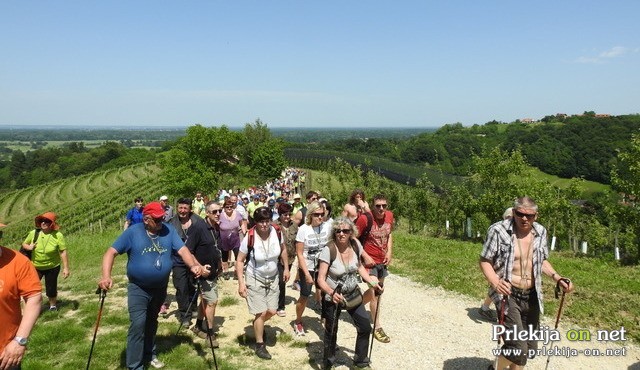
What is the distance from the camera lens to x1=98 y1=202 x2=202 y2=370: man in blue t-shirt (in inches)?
184

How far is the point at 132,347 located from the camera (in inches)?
191


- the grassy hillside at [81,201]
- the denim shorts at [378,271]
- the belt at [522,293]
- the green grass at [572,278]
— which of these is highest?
the belt at [522,293]

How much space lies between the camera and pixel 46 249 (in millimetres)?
7109

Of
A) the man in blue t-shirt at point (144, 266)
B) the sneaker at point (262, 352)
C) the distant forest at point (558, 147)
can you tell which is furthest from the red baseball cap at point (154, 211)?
the distant forest at point (558, 147)

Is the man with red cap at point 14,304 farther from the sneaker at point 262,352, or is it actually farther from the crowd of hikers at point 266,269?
the sneaker at point 262,352

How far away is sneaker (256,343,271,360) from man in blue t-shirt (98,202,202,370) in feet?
5.10

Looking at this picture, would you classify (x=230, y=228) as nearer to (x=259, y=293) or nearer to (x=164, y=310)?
(x=164, y=310)

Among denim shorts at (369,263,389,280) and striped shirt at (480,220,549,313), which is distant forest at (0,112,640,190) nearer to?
denim shorts at (369,263,389,280)

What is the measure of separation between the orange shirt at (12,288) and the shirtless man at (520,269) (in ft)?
14.6

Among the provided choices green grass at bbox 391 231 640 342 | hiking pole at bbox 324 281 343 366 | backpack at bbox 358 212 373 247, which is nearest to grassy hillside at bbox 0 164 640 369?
green grass at bbox 391 231 640 342

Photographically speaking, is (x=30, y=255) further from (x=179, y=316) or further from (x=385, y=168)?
(x=385, y=168)

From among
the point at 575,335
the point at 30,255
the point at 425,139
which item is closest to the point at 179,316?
the point at 30,255

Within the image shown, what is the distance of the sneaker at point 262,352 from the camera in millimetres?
5703

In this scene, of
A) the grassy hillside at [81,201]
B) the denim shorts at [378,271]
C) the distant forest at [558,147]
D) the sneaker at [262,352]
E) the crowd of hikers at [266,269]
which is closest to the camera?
the crowd of hikers at [266,269]
